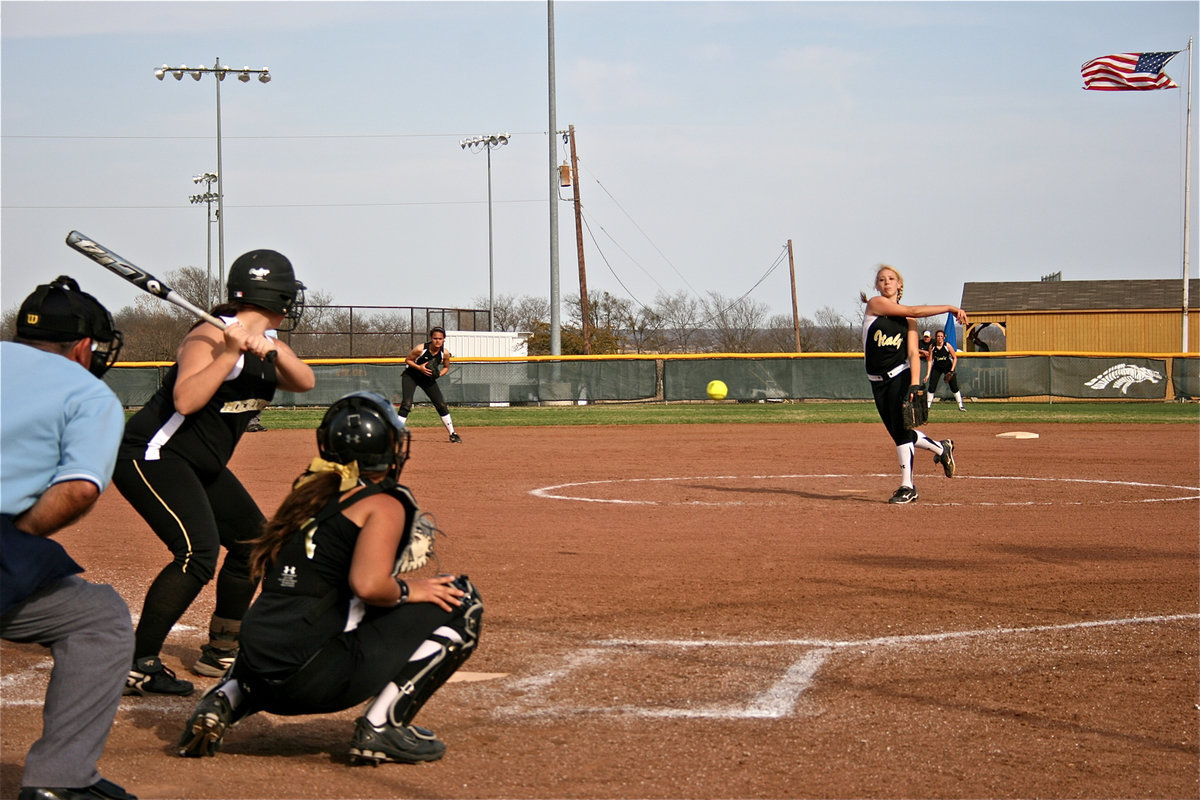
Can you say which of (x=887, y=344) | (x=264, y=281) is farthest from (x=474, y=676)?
(x=887, y=344)

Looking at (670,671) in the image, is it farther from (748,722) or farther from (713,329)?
(713,329)

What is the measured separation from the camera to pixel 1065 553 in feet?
28.3

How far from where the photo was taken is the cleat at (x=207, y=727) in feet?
13.9

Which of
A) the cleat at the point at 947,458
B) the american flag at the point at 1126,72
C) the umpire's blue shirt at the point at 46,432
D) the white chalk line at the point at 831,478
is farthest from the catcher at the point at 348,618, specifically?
the american flag at the point at 1126,72

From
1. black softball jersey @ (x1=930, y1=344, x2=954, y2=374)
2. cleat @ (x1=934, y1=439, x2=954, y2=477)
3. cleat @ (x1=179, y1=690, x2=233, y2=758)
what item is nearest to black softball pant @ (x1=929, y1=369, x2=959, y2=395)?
black softball jersey @ (x1=930, y1=344, x2=954, y2=374)

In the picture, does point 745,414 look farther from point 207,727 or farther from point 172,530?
point 207,727

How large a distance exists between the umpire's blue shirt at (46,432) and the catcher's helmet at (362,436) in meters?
0.88

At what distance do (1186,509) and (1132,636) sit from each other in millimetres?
5397

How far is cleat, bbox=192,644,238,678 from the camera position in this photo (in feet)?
18.4

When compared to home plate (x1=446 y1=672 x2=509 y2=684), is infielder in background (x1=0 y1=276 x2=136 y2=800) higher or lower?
higher

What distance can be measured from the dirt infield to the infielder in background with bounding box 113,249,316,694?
43 cm

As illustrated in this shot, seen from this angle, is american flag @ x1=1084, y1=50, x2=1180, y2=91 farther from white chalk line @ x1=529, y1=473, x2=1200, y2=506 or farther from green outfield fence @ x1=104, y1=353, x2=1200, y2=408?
white chalk line @ x1=529, y1=473, x2=1200, y2=506

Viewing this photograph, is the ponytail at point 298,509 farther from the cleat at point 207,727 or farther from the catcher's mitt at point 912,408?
the catcher's mitt at point 912,408

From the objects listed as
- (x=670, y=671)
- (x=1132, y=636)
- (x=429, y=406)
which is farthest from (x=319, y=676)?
(x=429, y=406)
